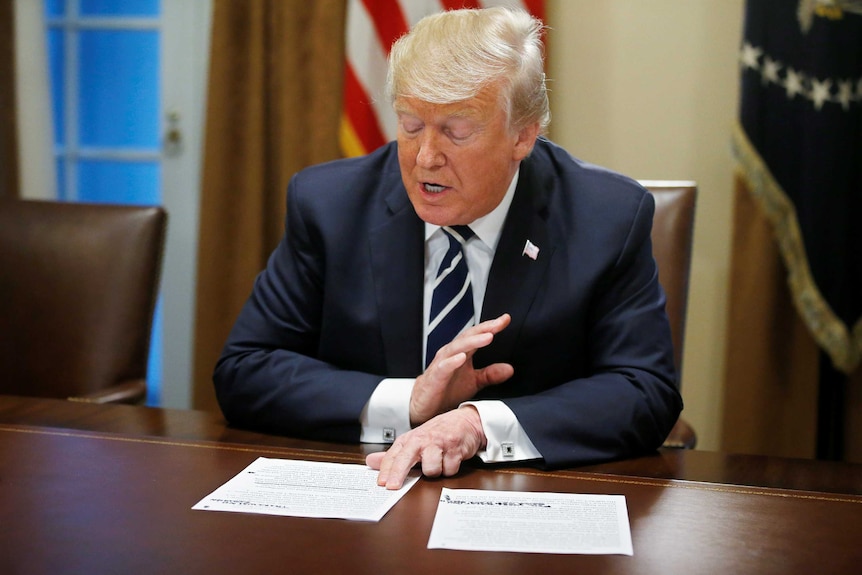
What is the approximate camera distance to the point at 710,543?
1126mm

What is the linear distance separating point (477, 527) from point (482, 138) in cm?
78

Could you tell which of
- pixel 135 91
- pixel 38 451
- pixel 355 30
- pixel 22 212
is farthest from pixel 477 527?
pixel 135 91

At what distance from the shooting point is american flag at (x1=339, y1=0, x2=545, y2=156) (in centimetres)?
316

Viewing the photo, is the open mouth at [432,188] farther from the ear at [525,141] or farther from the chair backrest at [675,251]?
the chair backrest at [675,251]

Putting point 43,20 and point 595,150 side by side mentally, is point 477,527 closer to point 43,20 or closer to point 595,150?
point 595,150

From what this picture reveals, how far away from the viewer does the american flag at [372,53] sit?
Answer: 316 centimetres

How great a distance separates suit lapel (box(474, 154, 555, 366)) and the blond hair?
0.18 metres

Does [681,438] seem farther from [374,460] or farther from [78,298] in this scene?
[78,298]

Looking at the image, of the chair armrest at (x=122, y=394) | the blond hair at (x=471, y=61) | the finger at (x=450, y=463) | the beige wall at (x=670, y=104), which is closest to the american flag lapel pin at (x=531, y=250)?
the blond hair at (x=471, y=61)

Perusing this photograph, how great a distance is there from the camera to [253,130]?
3342 mm

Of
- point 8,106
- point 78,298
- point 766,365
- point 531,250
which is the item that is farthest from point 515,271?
point 8,106

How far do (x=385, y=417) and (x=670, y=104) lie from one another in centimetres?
201

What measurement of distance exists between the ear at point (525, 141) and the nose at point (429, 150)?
0.18m

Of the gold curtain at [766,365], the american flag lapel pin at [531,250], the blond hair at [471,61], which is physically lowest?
the gold curtain at [766,365]
